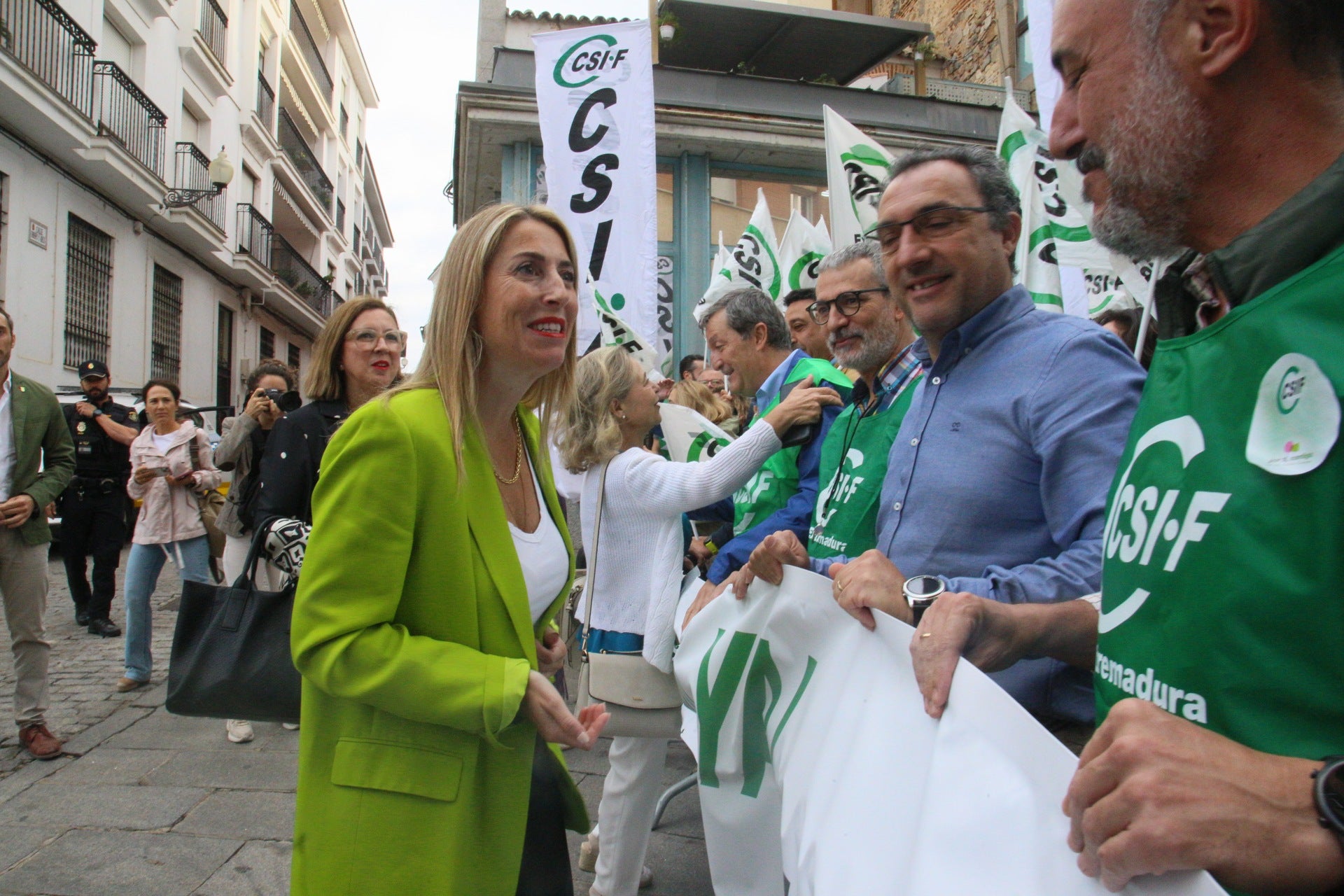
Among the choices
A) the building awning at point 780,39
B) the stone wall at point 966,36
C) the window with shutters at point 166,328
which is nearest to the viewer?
the building awning at point 780,39

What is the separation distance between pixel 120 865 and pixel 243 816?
0.51 meters

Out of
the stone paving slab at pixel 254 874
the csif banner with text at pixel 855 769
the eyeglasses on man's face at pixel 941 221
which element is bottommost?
the stone paving slab at pixel 254 874

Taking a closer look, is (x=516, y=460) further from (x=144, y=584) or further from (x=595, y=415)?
(x=144, y=584)

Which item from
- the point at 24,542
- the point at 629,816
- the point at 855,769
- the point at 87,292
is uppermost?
the point at 87,292

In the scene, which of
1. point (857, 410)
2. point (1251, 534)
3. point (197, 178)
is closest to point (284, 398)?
point (857, 410)

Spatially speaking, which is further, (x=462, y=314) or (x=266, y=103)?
(x=266, y=103)

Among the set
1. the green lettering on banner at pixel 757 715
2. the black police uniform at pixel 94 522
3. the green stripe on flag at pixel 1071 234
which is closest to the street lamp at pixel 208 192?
the black police uniform at pixel 94 522

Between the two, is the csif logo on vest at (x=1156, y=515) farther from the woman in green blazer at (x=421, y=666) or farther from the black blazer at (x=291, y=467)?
the black blazer at (x=291, y=467)

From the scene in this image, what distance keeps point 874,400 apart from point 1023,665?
0.97 metres

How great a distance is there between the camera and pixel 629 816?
2918 millimetres

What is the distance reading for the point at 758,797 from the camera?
212 cm

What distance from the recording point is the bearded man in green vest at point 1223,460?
771mm

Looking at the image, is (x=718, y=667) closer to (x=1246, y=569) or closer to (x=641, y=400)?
(x=641, y=400)

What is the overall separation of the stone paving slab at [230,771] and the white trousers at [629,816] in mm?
1712
